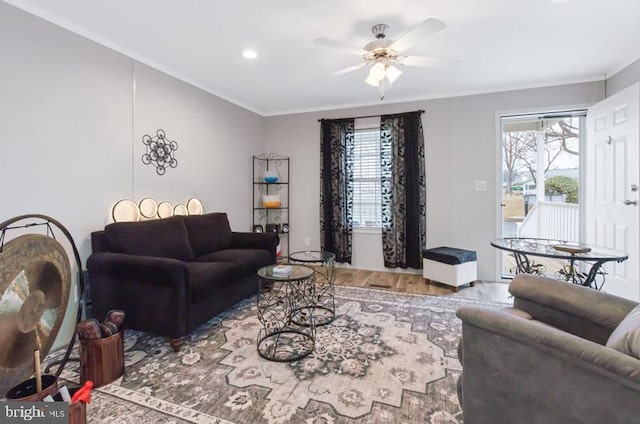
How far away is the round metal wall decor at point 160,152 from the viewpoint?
10.0 ft

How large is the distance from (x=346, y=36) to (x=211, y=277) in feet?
7.51

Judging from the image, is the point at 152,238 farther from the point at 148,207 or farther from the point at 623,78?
the point at 623,78

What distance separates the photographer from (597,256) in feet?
7.62

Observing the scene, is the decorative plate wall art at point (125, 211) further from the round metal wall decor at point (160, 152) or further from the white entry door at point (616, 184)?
the white entry door at point (616, 184)

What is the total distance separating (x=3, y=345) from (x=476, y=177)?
4561 mm

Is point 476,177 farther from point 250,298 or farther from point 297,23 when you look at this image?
point 250,298

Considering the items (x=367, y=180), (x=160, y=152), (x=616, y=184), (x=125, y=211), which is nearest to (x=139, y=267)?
(x=125, y=211)

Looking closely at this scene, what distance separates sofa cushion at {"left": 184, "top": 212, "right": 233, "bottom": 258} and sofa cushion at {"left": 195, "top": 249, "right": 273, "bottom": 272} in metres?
0.09

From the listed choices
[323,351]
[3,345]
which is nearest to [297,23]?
[323,351]

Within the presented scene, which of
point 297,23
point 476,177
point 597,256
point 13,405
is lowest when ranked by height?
point 13,405

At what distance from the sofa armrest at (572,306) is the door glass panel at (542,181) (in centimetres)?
286

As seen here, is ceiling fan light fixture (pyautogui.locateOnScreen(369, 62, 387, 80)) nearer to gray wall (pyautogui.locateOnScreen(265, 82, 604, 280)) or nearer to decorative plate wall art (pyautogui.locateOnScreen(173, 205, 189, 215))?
Result: gray wall (pyautogui.locateOnScreen(265, 82, 604, 280))

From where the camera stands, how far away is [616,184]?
3078mm

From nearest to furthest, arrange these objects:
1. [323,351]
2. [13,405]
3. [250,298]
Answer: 1. [13,405]
2. [323,351]
3. [250,298]
